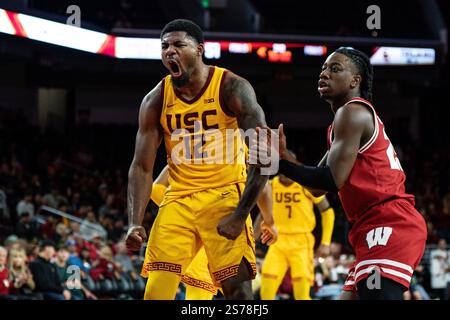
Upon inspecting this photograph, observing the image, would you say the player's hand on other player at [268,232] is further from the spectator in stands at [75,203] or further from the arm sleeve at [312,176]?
the spectator in stands at [75,203]

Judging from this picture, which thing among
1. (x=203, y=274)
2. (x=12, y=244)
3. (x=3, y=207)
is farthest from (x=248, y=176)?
(x=3, y=207)

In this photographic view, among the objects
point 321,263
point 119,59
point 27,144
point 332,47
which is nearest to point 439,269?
point 321,263

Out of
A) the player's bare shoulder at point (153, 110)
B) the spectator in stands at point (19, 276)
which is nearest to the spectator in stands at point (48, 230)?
the spectator in stands at point (19, 276)

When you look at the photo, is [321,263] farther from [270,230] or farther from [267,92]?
A: [267,92]

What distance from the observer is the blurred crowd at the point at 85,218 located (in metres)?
11.8

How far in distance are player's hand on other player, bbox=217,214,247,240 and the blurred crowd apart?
18.3 ft

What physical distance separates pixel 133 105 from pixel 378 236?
74.6 ft

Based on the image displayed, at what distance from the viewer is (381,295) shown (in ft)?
15.3

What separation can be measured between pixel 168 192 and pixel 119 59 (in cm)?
1409

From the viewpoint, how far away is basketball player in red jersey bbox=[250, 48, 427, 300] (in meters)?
4.75

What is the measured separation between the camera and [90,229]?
51.2ft

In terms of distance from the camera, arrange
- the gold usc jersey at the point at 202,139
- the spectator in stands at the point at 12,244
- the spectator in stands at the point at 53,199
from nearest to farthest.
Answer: the gold usc jersey at the point at 202,139, the spectator in stands at the point at 12,244, the spectator in stands at the point at 53,199

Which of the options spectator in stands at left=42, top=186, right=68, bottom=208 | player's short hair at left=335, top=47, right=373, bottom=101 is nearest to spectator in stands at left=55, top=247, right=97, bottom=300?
spectator in stands at left=42, top=186, right=68, bottom=208

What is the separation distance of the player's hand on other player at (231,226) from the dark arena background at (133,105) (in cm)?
566
